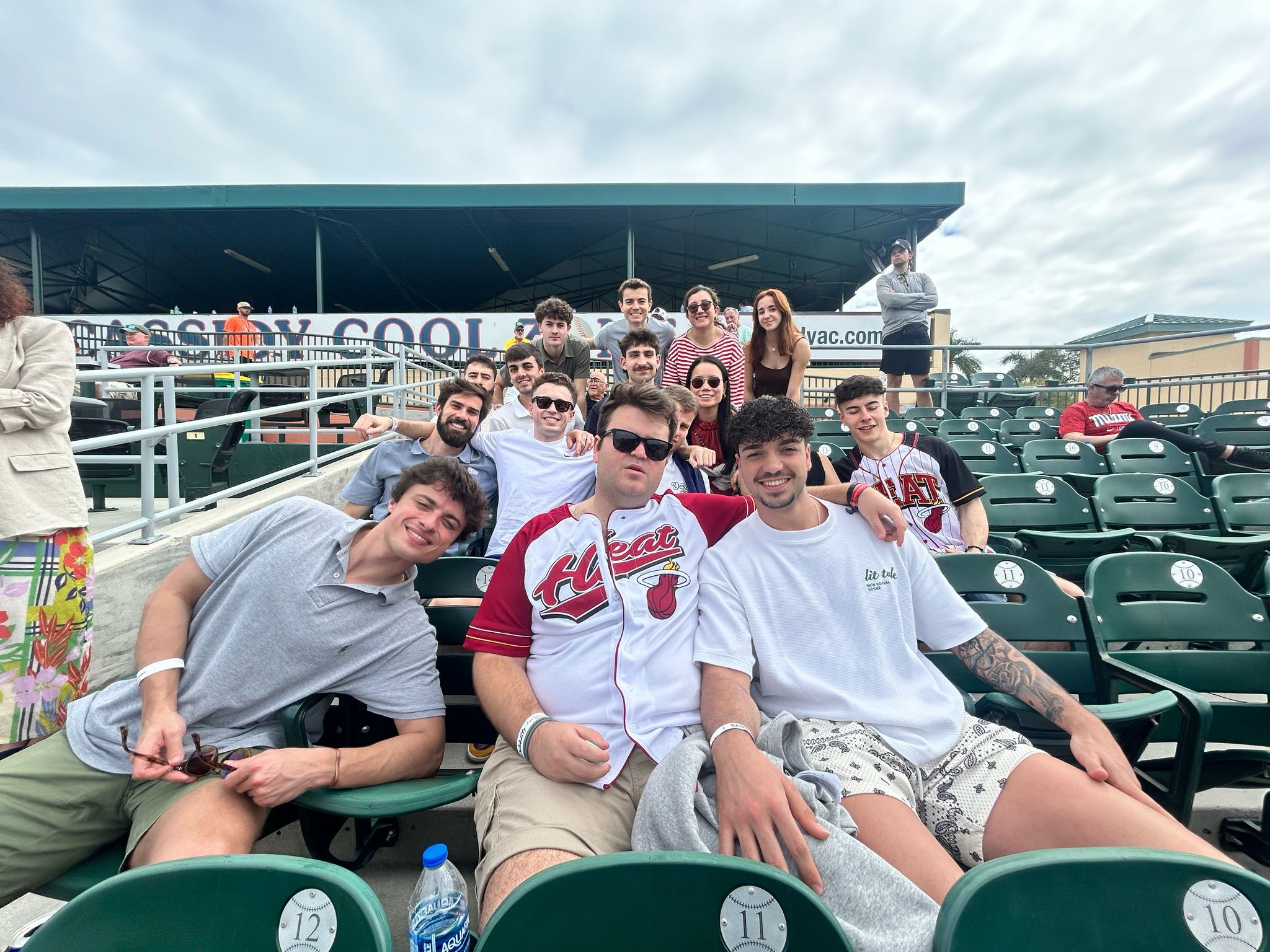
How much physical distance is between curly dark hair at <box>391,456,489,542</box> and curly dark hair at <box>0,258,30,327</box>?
1432 millimetres

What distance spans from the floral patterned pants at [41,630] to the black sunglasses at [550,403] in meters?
1.91

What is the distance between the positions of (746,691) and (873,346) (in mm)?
11552

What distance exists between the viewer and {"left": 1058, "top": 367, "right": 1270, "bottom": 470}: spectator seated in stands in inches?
211

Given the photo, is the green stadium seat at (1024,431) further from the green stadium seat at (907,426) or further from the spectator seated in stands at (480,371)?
the spectator seated in stands at (480,371)

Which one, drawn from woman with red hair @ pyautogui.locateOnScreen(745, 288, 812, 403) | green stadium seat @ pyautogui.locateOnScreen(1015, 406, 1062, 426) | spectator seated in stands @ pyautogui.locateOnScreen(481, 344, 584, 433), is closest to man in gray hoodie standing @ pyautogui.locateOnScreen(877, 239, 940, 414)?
green stadium seat @ pyautogui.locateOnScreen(1015, 406, 1062, 426)

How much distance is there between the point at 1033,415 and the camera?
321 inches

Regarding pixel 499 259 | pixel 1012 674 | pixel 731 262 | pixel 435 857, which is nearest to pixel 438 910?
pixel 435 857

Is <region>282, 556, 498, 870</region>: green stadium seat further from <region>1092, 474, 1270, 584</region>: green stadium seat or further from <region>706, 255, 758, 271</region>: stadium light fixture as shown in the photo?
<region>706, 255, 758, 271</region>: stadium light fixture

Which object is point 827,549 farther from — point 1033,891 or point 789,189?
point 789,189

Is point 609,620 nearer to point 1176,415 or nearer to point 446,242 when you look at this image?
point 1176,415

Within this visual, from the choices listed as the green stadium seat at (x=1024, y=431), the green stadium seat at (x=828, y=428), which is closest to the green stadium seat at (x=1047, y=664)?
the green stadium seat at (x=828, y=428)

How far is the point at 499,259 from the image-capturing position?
60.5 feet

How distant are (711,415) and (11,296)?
298cm

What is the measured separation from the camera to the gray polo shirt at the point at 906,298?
317 inches
